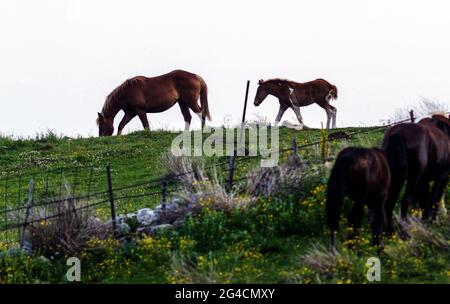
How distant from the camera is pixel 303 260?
13.7 meters

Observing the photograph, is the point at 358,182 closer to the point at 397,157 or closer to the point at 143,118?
the point at 397,157

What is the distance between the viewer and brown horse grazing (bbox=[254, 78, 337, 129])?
28.8m

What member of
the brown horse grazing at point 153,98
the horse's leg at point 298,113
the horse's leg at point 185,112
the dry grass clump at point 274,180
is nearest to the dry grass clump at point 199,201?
the dry grass clump at point 274,180

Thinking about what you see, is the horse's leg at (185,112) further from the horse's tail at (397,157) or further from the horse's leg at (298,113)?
the horse's tail at (397,157)

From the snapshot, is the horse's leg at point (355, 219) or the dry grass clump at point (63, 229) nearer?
the horse's leg at point (355, 219)

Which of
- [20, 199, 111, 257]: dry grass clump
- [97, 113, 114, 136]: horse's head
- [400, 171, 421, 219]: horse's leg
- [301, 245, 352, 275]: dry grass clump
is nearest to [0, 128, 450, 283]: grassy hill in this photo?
[301, 245, 352, 275]: dry grass clump

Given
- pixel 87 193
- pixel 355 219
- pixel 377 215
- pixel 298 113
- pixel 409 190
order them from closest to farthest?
1. pixel 377 215
2. pixel 355 219
3. pixel 409 190
4. pixel 87 193
5. pixel 298 113

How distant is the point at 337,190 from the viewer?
42.2 ft

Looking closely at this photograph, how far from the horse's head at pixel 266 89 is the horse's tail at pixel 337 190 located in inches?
651

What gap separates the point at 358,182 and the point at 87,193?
342 inches

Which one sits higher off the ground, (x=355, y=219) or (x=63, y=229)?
(x=355, y=219)

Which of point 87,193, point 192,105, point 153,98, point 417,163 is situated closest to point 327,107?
point 192,105

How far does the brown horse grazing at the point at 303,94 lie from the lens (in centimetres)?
2878
